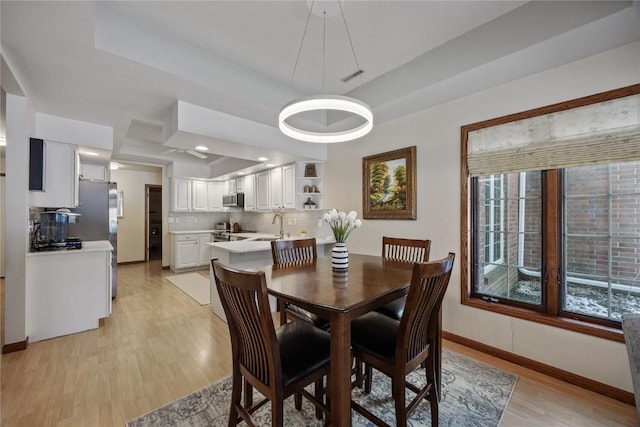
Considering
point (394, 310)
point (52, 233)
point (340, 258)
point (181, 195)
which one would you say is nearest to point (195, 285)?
point (52, 233)

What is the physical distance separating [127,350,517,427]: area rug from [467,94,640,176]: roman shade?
1.76 m

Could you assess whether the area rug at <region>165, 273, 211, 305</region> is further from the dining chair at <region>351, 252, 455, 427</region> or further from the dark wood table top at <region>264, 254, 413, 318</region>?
the dining chair at <region>351, 252, 455, 427</region>

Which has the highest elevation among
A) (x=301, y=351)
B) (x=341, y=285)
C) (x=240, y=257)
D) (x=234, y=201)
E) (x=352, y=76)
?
(x=352, y=76)

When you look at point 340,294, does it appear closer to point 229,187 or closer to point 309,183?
point 309,183

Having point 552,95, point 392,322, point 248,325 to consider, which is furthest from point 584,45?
point 248,325

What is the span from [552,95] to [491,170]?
2.28 feet

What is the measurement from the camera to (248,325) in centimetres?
121

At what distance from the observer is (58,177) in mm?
2938

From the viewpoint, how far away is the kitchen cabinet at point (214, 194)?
6480 millimetres

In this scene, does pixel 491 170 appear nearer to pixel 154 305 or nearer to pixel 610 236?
pixel 610 236

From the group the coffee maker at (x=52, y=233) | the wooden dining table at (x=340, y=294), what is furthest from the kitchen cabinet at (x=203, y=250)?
the wooden dining table at (x=340, y=294)

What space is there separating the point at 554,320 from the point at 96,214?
548 centimetres

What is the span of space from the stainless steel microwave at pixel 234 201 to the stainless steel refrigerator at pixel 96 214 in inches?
88.9

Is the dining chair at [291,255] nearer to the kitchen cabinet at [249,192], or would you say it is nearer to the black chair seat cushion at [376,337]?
the black chair seat cushion at [376,337]
